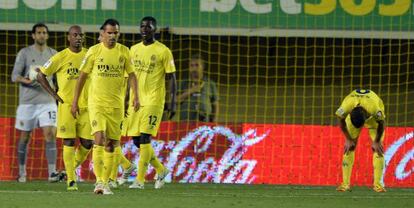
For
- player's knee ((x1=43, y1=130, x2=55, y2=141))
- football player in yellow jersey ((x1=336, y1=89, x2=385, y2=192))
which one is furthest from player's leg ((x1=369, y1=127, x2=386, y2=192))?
player's knee ((x1=43, y1=130, x2=55, y2=141))

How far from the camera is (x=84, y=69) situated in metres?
12.2

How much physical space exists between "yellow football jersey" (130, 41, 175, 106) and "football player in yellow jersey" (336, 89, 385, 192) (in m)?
2.26

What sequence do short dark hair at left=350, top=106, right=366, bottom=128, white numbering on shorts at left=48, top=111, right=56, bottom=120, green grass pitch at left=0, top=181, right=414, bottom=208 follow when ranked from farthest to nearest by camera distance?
1. white numbering on shorts at left=48, top=111, right=56, bottom=120
2. short dark hair at left=350, top=106, right=366, bottom=128
3. green grass pitch at left=0, top=181, right=414, bottom=208

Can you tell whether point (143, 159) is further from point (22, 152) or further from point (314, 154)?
point (314, 154)

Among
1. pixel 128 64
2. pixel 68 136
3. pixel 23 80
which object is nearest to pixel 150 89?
pixel 68 136

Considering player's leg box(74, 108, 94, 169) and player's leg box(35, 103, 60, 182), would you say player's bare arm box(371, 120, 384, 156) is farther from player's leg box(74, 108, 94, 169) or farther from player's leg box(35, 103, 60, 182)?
player's leg box(35, 103, 60, 182)

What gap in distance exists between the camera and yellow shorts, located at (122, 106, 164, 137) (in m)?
13.7

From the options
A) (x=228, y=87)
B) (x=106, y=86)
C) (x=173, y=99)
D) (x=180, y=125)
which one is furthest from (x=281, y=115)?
(x=106, y=86)

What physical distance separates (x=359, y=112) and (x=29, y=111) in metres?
4.60

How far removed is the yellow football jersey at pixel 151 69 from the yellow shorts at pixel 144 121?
80 mm

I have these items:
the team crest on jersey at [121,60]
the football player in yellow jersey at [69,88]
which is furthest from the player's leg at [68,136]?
the team crest on jersey at [121,60]

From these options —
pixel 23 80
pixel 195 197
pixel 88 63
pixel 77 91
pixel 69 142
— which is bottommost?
pixel 195 197

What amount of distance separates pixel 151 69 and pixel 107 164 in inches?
85.5

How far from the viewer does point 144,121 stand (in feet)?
44.9
